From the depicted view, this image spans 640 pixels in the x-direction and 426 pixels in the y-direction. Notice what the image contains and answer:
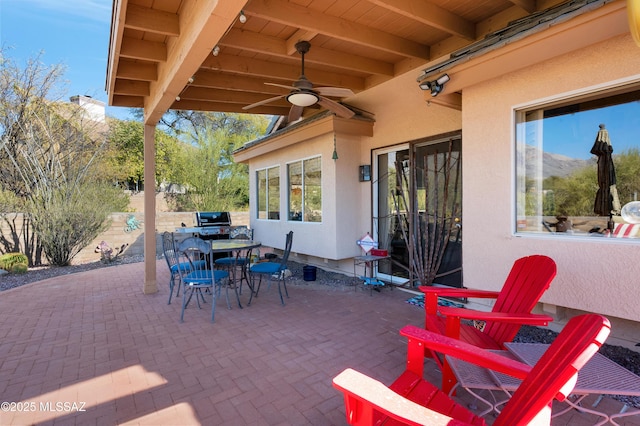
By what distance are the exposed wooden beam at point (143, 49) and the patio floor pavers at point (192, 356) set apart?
335cm

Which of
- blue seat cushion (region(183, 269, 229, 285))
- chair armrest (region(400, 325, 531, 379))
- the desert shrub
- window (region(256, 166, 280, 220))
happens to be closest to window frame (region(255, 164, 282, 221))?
window (region(256, 166, 280, 220))

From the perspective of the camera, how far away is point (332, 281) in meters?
6.19

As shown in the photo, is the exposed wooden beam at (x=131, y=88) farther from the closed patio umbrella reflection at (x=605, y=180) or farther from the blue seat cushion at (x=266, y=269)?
the closed patio umbrella reflection at (x=605, y=180)

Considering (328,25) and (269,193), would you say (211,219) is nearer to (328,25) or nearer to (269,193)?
(269,193)

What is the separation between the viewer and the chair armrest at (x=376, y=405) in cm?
123

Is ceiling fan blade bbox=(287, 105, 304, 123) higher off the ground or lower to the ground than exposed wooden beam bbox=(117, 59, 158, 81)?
lower

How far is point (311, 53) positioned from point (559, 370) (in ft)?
15.3

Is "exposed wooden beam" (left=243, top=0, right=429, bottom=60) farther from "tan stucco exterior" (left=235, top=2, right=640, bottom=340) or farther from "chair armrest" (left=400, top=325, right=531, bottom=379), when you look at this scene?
"chair armrest" (left=400, top=325, right=531, bottom=379)

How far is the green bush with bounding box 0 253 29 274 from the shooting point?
728cm

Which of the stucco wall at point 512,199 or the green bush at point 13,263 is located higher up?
the stucco wall at point 512,199

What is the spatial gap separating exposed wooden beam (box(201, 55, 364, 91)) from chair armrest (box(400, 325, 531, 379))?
450cm

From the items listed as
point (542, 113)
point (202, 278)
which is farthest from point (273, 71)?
point (542, 113)

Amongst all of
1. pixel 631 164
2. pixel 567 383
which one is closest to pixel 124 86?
pixel 567 383

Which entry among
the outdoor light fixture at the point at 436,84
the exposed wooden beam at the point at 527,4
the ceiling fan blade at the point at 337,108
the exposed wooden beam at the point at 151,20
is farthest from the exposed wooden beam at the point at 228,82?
the exposed wooden beam at the point at 527,4
